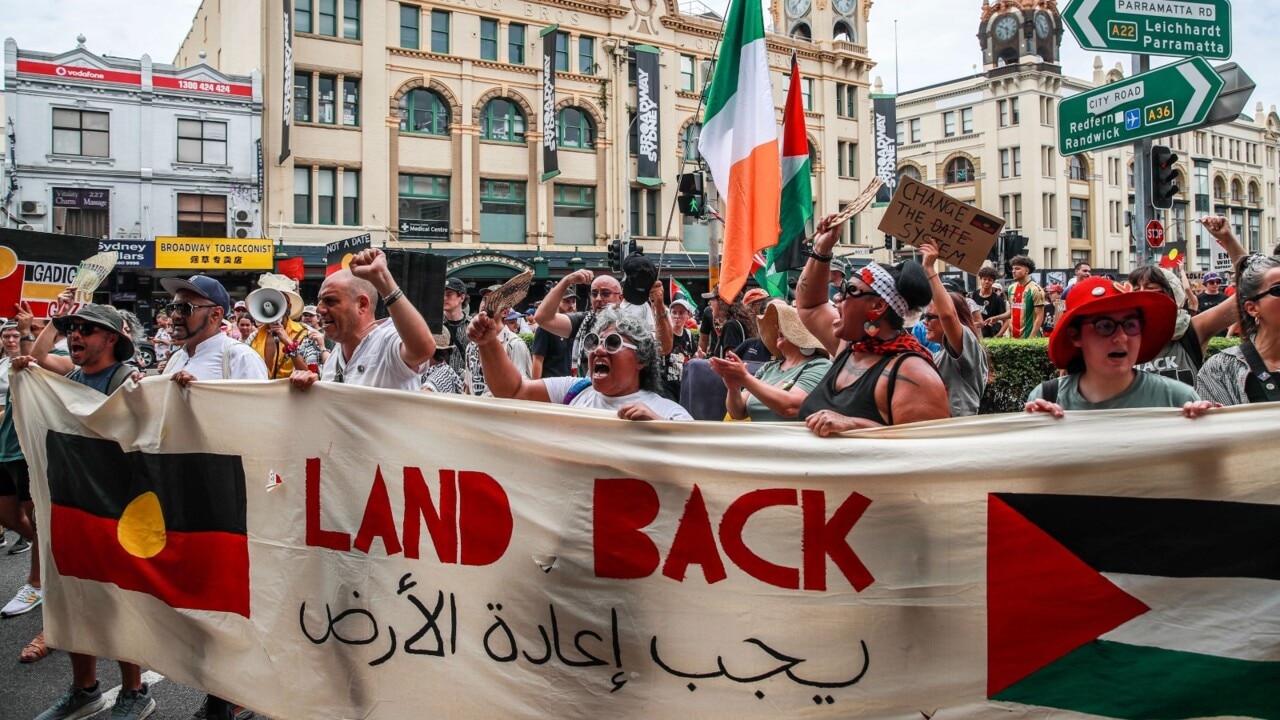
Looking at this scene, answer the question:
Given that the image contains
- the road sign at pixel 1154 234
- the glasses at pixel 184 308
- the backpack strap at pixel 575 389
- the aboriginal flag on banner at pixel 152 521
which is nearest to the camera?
the aboriginal flag on banner at pixel 152 521

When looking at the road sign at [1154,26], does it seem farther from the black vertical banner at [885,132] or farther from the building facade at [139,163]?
the black vertical banner at [885,132]

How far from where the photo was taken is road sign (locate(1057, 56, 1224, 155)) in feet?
21.0

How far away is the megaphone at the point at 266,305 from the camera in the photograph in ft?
32.1

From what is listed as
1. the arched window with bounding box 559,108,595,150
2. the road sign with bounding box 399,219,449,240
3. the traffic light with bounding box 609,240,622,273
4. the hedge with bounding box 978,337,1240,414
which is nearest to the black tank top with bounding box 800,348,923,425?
the hedge with bounding box 978,337,1240,414

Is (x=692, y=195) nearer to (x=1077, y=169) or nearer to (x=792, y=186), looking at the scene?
(x=792, y=186)

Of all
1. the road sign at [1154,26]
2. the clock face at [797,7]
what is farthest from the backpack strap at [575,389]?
the clock face at [797,7]

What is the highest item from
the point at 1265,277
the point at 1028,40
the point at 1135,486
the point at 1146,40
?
the point at 1028,40

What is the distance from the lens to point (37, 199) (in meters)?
28.1

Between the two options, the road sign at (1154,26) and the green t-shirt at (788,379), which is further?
the road sign at (1154,26)

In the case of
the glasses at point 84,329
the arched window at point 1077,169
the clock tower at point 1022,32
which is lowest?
the glasses at point 84,329

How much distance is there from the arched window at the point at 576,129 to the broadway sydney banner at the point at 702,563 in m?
33.3

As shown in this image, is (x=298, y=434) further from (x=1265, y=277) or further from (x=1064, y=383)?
(x=1265, y=277)

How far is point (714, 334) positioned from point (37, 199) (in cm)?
2596

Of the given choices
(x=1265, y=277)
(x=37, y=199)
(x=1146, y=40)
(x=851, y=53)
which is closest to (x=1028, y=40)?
(x=851, y=53)
